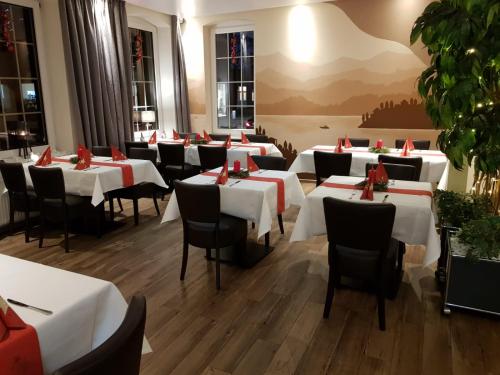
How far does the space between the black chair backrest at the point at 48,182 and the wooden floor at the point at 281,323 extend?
59 centimetres

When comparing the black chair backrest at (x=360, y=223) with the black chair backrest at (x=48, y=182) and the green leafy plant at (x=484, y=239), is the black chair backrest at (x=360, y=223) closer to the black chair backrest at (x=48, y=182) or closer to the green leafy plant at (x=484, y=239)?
the green leafy plant at (x=484, y=239)

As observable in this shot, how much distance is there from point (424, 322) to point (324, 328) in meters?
0.67

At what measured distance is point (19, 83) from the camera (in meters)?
5.06

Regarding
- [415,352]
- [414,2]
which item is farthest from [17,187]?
[414,2]

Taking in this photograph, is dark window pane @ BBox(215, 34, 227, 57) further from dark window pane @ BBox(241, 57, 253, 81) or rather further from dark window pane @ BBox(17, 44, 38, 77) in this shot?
dark window pane @ BBox(17, 44, 38, 77)

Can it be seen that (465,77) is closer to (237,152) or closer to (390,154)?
(390,154)

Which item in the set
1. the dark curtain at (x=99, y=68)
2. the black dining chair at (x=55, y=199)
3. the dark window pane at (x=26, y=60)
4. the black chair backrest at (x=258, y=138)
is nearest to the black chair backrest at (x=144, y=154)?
the dark curtain at (x=99, y=68)

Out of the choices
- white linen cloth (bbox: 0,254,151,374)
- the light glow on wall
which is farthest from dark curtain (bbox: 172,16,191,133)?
white linen cloth (bbox: 0,254,151,374)

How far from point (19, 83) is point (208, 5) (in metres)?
3.13

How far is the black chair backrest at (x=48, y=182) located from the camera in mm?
3730

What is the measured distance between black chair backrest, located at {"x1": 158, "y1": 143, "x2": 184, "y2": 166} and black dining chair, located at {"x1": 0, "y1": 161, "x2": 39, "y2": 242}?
175 centimetres

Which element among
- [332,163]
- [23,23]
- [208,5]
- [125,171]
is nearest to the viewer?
[125,171]

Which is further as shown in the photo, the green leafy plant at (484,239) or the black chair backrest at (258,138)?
the black chair backrest at (258,138)

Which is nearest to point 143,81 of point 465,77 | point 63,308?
point 465,77
